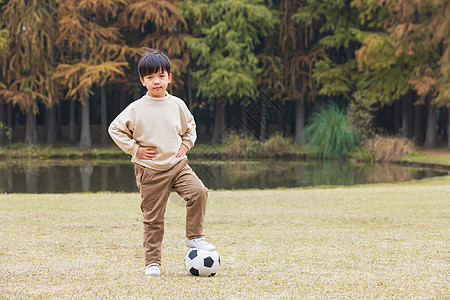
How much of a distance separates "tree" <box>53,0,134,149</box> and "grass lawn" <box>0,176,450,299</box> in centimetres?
1941

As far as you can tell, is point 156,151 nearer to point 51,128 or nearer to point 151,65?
point 151,65

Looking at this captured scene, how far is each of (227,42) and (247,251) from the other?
1069 inches

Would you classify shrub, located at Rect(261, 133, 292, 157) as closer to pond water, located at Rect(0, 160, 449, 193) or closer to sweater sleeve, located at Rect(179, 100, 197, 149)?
pond water, located at Rect(0, 160, 449, 193)

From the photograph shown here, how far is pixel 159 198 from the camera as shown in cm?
521

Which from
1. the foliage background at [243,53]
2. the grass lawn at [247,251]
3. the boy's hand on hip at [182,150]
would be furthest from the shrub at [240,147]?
the boy's hand on hip at [182,150]

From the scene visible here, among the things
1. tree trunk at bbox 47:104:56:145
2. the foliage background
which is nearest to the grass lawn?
the foliage background

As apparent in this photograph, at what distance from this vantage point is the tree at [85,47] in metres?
30.1

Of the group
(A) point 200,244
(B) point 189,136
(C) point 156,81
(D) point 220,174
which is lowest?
(D) point 220,174

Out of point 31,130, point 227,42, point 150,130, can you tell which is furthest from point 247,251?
point 31,130

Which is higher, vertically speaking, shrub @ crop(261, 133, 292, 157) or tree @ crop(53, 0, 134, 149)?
tree @ crop(53, 0, 134, 149)

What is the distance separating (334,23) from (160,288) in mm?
31350

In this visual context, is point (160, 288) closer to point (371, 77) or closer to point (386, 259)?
point (386, 259)

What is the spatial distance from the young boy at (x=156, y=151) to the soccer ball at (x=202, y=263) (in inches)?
4.5

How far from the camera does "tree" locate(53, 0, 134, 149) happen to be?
30.1 m
